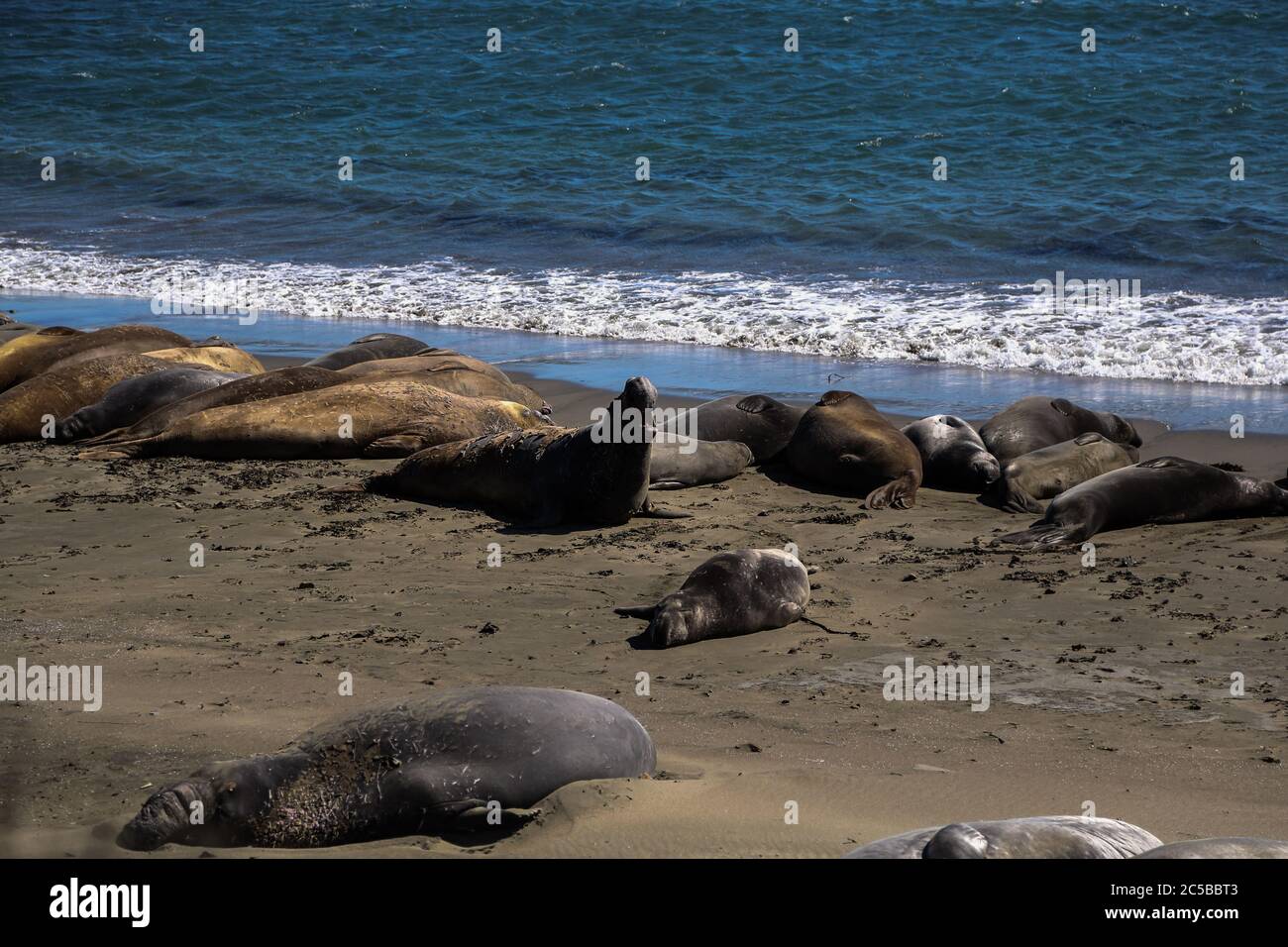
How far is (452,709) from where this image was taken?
12.0 feet

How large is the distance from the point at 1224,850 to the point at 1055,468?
5196mm

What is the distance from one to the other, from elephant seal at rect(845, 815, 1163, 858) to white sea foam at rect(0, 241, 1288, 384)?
776 cm

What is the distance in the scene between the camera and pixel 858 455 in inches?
307

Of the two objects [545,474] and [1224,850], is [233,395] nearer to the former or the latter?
[545,474]

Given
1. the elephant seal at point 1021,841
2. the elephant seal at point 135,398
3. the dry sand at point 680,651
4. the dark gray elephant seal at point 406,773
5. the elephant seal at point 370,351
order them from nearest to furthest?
1. the elephant seal at point 1021,841
2. the dark gray elephant seal at point 406,773
3. the dry sand at point 680,651
4. the elephant seal at point 135,398
5. the elephant seal at point 370,351

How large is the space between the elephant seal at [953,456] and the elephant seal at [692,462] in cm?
102

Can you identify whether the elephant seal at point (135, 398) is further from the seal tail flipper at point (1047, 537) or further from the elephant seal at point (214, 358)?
the seal tail flipper at point (1047, 537)

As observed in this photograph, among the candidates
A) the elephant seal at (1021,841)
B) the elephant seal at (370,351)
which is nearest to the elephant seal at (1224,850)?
the elephant seal at (1021,841)

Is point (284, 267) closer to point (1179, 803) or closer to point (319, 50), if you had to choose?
point (1179, 803)

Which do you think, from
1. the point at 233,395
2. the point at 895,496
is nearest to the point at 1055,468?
the point at 895,496

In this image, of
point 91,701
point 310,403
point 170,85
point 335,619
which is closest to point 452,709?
point 91,701

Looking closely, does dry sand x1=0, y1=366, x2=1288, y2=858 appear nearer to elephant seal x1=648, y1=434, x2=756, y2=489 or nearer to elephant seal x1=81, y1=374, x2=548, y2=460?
elephant seal x1=648, y1=434, x2=756, y2=489

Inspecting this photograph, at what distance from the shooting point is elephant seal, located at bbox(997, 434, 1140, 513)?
750 centimetres

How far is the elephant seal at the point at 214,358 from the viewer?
32.0 feet
